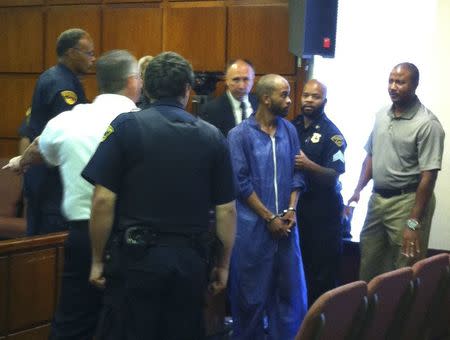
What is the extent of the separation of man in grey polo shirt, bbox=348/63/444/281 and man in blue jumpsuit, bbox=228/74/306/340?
0.73m

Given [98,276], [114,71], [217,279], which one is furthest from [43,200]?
[217,279]

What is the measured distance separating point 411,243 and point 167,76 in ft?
7.36

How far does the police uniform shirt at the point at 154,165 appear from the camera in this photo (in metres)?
2.76

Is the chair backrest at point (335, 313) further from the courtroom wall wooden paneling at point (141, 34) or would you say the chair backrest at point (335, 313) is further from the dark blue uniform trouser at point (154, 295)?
the courtroom wall wooden paneling at point (141, 34)

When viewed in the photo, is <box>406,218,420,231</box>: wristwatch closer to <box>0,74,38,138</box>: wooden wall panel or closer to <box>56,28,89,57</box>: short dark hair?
<box>56,28,89,57</box>: short dark hair

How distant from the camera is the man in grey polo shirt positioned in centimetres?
457

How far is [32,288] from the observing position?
149 inches

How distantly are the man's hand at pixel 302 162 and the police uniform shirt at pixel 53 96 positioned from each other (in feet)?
3.96

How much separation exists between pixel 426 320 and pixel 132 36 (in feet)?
14.2

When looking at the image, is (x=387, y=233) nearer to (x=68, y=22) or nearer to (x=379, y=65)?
(x=379, y=65)

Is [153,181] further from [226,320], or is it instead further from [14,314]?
[226,320]

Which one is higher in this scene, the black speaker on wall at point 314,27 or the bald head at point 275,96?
the black speaker on wall at point 314,27

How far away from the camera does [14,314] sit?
3.69 meters

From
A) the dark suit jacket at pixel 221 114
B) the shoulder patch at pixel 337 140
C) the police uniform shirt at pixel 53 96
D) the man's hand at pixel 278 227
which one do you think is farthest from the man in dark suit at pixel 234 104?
the police uniform shirt at pixel 53 96
